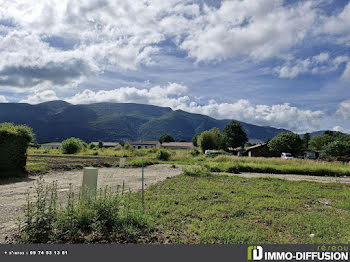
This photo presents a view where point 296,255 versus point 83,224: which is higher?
point 83,224

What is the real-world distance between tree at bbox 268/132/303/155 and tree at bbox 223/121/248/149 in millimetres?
16395

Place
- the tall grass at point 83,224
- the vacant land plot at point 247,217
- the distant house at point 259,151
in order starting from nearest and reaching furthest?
1. the tall grass at point 83,224
2. the vacant land plot at point 247,217
3. the distant house at point 259,151

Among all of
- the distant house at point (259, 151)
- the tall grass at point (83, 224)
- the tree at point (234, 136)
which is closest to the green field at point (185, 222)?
the tall grass at point (83, 224)

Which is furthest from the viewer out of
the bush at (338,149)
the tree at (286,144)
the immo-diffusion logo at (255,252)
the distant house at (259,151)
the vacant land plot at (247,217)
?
the distant house at (259,151)

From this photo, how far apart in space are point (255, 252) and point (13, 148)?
42.9ft

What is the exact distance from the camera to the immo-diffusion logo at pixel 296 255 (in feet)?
12.0

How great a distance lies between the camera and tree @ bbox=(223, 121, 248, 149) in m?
74.9

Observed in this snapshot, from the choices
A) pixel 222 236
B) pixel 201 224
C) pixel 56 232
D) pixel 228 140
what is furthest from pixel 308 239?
pixel 228 140

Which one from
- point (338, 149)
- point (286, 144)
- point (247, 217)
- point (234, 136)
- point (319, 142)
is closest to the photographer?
point (247, 217)

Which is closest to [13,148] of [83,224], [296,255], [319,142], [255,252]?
[83,224]

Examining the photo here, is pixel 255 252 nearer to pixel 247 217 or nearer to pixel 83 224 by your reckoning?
pixel 247 217

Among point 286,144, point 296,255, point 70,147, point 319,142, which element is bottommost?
point 70,147

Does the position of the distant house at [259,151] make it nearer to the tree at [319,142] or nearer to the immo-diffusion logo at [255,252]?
the tree at [319,142]

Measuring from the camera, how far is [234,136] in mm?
75125
